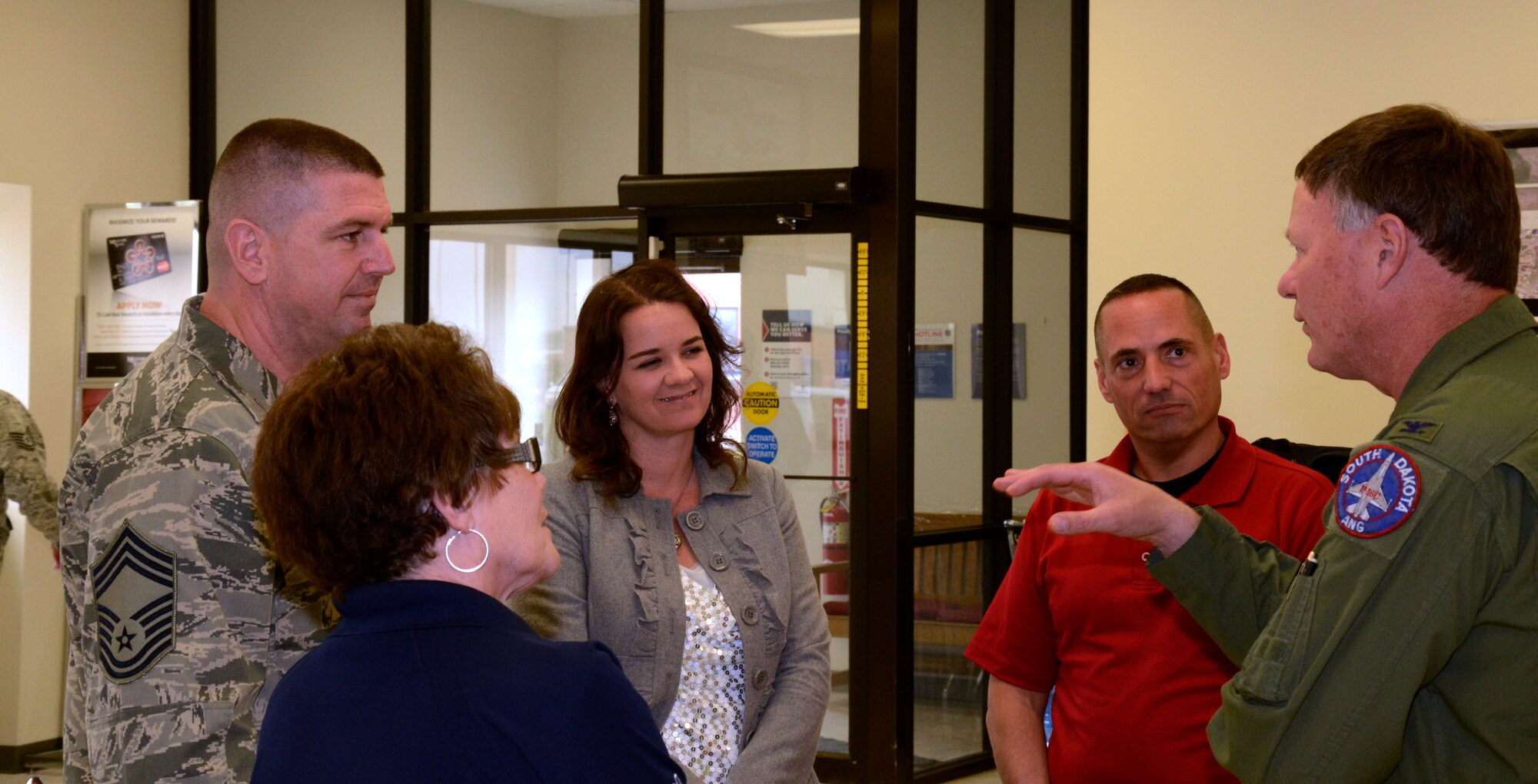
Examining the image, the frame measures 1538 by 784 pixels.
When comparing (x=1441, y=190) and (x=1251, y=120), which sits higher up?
(x=1251, y=120)

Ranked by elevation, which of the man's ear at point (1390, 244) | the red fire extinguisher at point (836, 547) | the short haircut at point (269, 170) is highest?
the short haircut at point (269, 170)

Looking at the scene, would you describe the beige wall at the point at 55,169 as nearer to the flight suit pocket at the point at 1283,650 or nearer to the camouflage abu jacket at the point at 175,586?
the camouflage abu jacket at the point at 175,586

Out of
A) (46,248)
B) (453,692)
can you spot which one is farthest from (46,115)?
(453,692)

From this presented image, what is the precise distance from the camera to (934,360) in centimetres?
613

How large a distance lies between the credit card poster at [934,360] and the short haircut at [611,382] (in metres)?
3.43

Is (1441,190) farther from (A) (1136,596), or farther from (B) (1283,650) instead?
(A) (1136,596)

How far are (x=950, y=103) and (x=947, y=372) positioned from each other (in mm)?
1303

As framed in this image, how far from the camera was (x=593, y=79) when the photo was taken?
20.9 feet

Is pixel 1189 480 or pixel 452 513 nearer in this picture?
pixel 452 513

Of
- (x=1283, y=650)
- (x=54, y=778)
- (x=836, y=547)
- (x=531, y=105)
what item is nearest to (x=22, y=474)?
(x=54, y=778)

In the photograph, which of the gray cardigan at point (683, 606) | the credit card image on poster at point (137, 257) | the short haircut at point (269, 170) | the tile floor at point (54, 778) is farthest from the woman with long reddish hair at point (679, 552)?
the credit card image on poster at point (137, 257)

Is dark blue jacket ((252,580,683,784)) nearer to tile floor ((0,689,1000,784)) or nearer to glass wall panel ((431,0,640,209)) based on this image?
tile floor ((0,689,1000,784))

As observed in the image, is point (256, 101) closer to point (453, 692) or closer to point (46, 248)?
point (46, 248)

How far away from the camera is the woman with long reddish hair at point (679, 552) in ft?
7.41
